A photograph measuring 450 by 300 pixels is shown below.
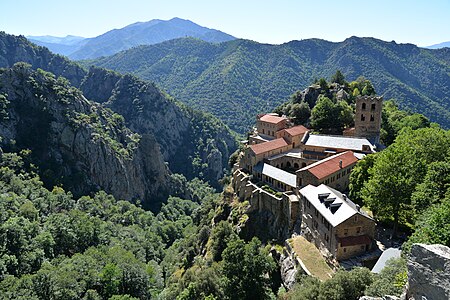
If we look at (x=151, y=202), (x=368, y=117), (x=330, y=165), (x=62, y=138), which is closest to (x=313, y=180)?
(x=330, y=165)

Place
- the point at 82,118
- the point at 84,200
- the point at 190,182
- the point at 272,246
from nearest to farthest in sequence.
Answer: the point at 272,246 → the point at 84,200 → the point at 82,118 → the point at 190,182

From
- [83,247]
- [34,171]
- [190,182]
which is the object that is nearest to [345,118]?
[83,247]

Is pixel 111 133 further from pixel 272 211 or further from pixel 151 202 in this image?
pixel 272 211

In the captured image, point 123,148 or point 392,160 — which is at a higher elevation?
point 392,160

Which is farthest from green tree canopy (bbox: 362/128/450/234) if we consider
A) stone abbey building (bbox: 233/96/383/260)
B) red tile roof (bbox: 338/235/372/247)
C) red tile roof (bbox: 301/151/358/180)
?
red tile roof (bbox: 301/151/358/180)

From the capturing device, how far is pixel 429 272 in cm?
1697

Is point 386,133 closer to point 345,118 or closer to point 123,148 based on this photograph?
point 345,118

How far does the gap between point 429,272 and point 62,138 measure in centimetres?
12407

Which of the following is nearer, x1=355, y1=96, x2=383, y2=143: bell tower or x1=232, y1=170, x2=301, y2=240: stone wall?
x1=232, y1=170, x2=301, y2=240: stone wall

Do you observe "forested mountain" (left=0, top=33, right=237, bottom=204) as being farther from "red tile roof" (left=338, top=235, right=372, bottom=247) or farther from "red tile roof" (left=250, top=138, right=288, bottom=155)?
"red tile roof" (left=338, top=235, right=372, bottom=247)

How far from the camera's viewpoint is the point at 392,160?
39.9 metres

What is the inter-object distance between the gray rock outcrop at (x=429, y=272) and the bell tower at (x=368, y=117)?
173 ft

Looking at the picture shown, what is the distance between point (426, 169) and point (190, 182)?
141699 millimetres

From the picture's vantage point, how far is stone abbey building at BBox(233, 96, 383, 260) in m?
38.7
